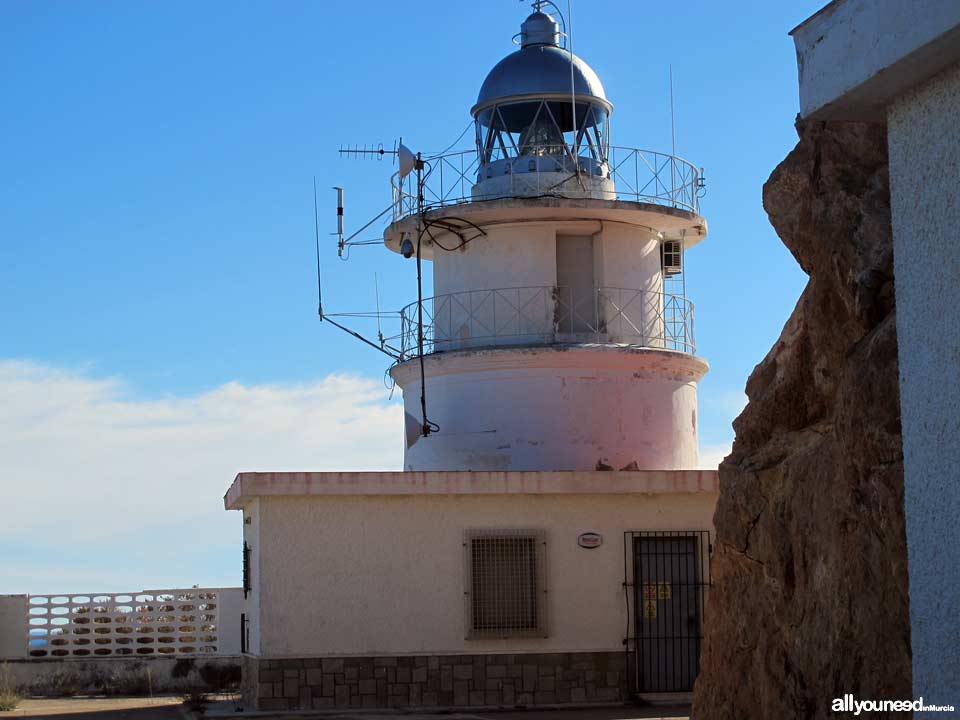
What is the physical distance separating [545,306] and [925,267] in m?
14.8

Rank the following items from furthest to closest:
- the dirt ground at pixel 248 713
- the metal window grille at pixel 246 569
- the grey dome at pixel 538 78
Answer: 1. the grey dome at pixel 538 78
2. the metal window grille at pixel 246 569
3. the dirt ground at pixel 248 713

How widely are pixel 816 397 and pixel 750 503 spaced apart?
96 centimetres

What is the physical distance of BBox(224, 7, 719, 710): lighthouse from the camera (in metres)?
18.3

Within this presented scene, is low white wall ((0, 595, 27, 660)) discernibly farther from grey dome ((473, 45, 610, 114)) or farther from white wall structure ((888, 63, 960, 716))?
white wall structure ((888, 63, 960, 716))

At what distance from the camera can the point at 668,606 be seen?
1914 centimetres

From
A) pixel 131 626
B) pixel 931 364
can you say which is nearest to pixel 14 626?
pixel 131 626

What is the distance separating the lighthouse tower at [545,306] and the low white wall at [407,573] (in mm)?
2682

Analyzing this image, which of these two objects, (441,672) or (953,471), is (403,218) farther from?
(953,471)

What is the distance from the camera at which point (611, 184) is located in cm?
2247

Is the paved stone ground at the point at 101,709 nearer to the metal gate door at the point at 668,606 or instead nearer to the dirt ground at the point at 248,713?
the dirt ground at the point at 248,713

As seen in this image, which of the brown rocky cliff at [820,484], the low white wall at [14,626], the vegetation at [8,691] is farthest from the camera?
the low white wall at [14,626]

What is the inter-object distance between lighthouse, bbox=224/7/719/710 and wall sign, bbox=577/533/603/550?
0.10 feet

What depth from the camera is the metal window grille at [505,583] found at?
60.8 ft

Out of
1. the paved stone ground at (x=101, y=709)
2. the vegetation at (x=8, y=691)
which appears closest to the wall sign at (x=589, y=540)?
the paved stone ground at (x=101, y=709)
